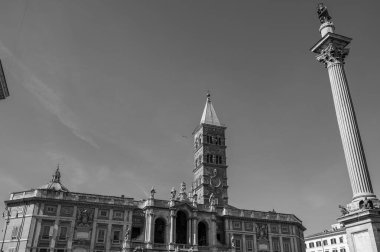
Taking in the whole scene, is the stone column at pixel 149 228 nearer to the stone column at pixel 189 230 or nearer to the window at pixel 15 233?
the stone column at pixel 189 230

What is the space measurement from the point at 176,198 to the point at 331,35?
42.0 meters

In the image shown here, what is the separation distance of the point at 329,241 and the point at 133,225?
50075mm

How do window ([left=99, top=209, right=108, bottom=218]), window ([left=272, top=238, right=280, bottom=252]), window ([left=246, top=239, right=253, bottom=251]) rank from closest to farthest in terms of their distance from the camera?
1. window ([left=99, top=209, right=108, bottom=218])
2. window ([left=246, top=239, right=253, bottom=251])
3. window ([left=272, top=238, right=280, bottom=252])

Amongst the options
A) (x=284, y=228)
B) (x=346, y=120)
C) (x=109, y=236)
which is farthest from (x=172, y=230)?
(x=346, y=120)

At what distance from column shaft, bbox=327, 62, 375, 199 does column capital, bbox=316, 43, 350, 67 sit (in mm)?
270

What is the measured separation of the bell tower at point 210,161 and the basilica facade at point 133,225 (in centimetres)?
900

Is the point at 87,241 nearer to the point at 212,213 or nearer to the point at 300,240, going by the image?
the point at 212,213

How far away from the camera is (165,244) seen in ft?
171

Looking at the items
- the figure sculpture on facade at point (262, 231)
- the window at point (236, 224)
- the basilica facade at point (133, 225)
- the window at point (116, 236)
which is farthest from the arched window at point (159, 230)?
the figure sculpture on facade at point (262, 231)

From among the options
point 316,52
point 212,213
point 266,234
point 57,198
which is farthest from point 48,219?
point 316,52

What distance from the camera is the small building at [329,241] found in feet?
252

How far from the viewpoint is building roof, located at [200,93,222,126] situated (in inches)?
3161

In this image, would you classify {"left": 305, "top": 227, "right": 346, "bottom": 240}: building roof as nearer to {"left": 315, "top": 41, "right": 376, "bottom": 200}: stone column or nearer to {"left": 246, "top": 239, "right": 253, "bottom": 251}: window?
{"left": 246, "top": 239, "right": 253, "bottom": 251}: window

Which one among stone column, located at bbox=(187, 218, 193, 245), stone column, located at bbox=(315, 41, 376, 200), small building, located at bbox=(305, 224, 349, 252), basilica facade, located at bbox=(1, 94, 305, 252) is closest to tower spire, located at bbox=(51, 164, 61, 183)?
basilica facade, located at bbox=(1, 94, 305, 252)
